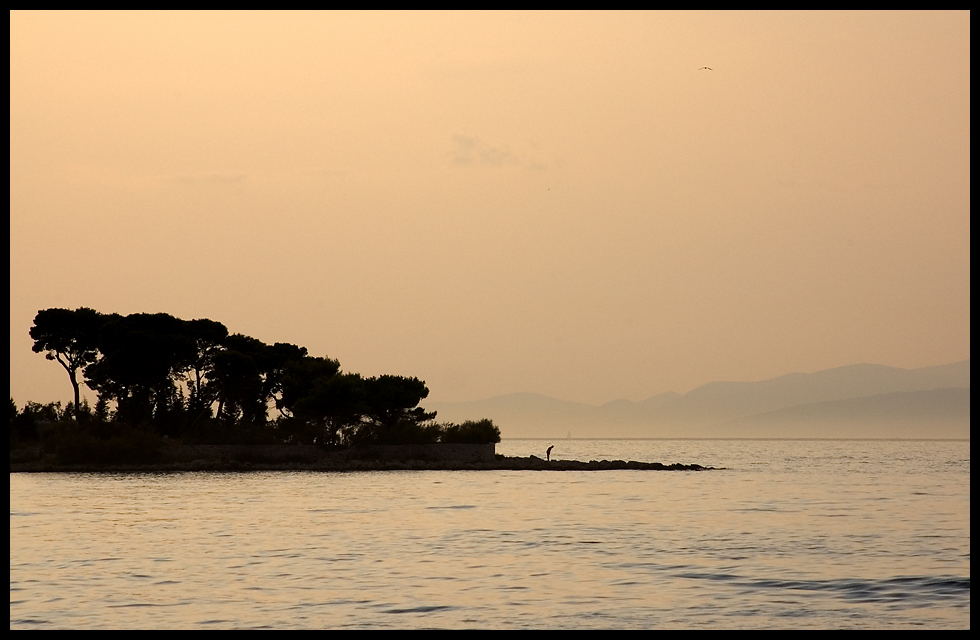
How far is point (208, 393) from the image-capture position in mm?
90250

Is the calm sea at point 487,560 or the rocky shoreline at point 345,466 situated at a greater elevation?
the rocky shoreline at point 345,466

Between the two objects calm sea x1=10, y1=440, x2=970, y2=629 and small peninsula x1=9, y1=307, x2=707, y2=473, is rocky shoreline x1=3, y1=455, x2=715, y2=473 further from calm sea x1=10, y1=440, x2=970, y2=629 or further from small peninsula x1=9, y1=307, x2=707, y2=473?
calm sea x1=10, y1=440, x2=970, y2=629

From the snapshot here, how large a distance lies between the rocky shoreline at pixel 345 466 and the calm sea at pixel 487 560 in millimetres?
26467

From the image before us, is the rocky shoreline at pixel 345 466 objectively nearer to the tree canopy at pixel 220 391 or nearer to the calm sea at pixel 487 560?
the tree canopy at pixel 220 391

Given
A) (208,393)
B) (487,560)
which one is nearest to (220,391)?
(208,393)

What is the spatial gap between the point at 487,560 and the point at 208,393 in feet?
215

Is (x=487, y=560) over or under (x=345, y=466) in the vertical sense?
under

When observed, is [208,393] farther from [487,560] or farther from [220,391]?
[487,560]

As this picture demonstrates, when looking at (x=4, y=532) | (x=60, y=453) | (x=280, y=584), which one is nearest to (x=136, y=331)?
(x=60, y=453)

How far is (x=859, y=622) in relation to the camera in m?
20.1

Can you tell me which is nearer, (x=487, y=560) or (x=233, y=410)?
(x=487, y=560)

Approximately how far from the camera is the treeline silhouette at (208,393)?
87.2m

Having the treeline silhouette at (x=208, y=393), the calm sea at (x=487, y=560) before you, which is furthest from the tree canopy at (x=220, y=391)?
the calm sea at (x=487, y=560)
